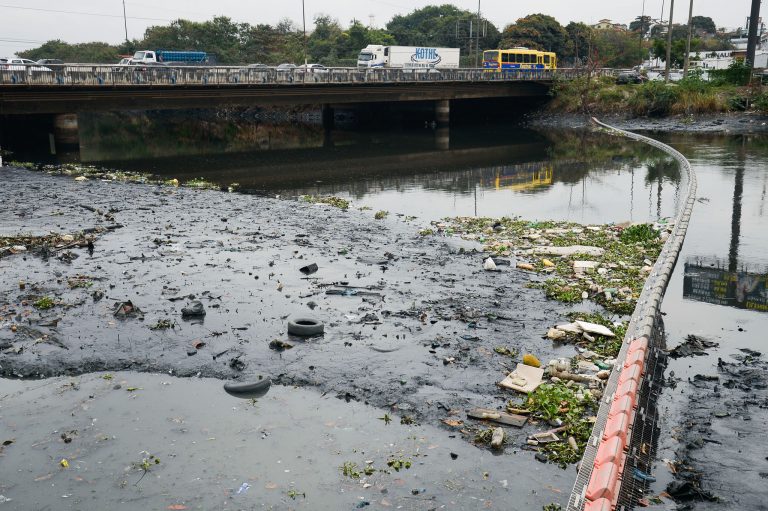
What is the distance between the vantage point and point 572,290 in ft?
34.8

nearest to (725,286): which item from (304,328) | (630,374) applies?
(630,374)

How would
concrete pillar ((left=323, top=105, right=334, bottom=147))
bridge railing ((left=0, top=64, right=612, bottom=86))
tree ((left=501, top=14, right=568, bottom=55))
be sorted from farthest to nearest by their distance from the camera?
1. tree ((left=501, top=14, right=568, bottom=55))
2. concrete pillar ((left=323, top=105, right=334, bottom=147))
3. bridge railing ((left=0, top=64, right=612, bottom=86))

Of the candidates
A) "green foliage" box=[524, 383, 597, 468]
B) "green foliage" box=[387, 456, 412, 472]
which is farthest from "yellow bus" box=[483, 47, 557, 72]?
"green foliage" box=[387, 456, 412, 472]

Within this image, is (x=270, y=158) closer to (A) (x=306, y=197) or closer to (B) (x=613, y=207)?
(A) (x=306, y=197)

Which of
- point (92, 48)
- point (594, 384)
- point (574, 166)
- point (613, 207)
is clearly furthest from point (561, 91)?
point (92, 48)

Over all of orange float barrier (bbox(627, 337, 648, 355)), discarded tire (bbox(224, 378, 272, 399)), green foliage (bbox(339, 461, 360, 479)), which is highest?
orange float barrier (bbox(627, 337, 648, 355))

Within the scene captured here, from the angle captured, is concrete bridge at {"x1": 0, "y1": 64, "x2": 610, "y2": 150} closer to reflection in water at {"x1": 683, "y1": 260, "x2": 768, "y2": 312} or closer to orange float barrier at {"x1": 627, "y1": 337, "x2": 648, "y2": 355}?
reflection in water at {"x1": 683, "y1": 260, "x2": 768, "y2": 312}

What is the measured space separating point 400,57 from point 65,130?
3367cm

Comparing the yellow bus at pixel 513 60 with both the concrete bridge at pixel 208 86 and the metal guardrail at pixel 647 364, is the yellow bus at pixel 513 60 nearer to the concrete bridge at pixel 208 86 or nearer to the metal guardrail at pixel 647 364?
the concrete bridge at pixel 208 86

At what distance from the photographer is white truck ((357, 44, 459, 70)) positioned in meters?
59.7

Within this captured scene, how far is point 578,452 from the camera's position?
244 inches

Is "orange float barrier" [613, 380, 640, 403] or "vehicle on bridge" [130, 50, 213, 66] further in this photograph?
"vehicle on bridge" [130, 50, 213, 66]

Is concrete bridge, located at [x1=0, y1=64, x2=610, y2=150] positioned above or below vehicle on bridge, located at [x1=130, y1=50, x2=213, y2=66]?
below

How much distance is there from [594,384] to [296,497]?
3.52 meters
